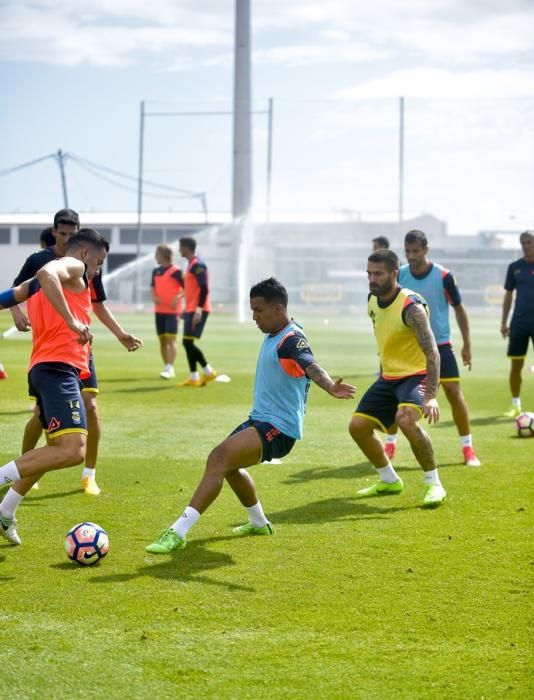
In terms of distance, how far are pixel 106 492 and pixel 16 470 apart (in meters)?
2.19

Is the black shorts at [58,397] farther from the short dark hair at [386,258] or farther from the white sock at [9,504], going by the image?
the short dark hair at [386,258]

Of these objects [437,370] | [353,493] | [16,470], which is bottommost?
[353,493]

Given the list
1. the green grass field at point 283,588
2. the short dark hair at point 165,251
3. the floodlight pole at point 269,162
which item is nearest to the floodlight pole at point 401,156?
the floodlight pole at point 269,162

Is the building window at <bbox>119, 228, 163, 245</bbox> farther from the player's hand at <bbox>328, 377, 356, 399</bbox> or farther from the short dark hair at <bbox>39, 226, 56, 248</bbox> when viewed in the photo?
the player's hand at <bbox>328, 377, 356, 399</bbox>

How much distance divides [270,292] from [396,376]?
2.26 meters

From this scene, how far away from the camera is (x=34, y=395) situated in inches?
285

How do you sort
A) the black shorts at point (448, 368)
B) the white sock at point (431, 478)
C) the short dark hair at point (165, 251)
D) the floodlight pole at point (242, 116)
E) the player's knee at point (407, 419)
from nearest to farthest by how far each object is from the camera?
the player's knee at point (407, 419), the white sock at point (431, 478), the black shorts at point (448, 368), the short dark hair at point (165, 251), the floodlight pole at point (242, 116)

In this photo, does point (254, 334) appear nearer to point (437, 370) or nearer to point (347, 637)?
point (437, 370)

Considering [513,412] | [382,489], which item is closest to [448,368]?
[382,489]

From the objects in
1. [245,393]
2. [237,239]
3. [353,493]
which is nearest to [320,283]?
[237,239]

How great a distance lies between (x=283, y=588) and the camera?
5.92 meters

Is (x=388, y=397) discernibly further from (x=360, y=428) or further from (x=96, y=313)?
(x=96, y=313)

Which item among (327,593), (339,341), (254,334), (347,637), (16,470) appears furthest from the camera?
(254,334)

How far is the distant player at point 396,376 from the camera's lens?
816 centimetres
